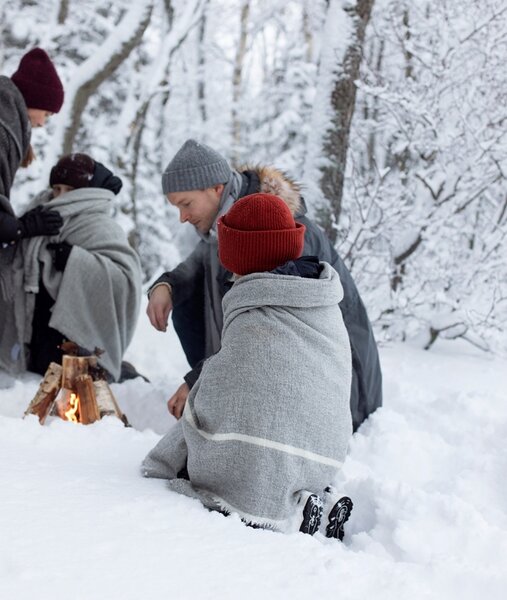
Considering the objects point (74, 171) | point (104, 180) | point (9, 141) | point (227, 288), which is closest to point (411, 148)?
point (104, 180)

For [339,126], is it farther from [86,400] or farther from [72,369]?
[86,400]

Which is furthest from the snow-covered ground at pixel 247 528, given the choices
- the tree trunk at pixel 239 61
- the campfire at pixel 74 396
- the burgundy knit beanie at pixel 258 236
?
the tree trunk at pixel 239 61

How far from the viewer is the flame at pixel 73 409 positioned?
11.1ft

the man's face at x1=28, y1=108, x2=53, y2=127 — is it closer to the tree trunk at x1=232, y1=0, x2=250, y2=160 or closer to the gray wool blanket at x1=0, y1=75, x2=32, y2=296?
the gray wool blanket at x1=0, y1=75, x2=32, y2=296

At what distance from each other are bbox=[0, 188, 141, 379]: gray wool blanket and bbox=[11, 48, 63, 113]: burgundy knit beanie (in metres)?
0.57

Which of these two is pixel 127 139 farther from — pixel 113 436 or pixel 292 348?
pixel 292 348

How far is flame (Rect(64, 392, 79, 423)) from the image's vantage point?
3.38m

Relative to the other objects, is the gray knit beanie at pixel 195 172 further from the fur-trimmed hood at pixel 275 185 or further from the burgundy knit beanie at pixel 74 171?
the burgundy knit beanie at pixel 74 171

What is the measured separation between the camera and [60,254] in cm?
412

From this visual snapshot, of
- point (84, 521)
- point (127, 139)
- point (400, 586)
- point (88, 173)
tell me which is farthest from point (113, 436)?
point (127, 139)

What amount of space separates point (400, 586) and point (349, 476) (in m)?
1.14

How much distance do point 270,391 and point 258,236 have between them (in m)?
0.49

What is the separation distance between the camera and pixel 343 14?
560cm

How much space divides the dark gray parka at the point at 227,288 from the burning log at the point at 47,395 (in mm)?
713
